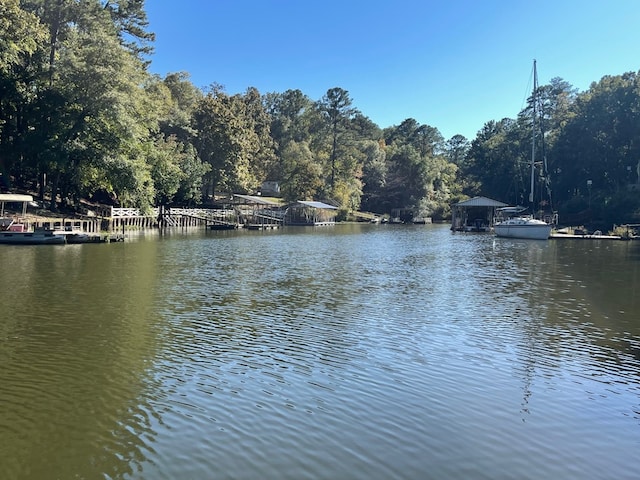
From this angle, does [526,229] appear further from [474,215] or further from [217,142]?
[217,142]

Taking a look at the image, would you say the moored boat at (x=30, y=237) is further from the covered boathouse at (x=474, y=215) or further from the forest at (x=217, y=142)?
the covered boathouse at (x=474, y=215)

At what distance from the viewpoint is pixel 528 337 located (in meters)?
12.8

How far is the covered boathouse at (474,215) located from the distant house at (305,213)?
59.2 ft

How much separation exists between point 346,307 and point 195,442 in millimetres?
9565

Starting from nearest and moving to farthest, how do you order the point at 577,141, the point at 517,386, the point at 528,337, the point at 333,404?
the point at 333,404, the point at 517,386, the point at 528,337, the point at 577,141

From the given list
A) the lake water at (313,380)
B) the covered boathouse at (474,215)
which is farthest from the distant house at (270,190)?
the lake water at (313,380)

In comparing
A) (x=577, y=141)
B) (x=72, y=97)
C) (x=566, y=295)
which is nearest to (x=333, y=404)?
(x=566, y=295)

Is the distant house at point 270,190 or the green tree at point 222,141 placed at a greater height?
the green tree at point 222,141

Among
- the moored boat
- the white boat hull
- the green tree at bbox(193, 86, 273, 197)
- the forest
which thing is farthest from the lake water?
the green tree at bbox(193, 86, 273, 197)

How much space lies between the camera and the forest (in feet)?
135

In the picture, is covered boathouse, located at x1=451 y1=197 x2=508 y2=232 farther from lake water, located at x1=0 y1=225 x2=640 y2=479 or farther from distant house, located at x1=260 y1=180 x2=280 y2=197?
lake water, located at x1=0 y1=225 x2=640 y2=479

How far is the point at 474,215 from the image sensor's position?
70.2 meters

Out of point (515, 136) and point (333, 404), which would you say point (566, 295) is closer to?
point (333, 404)

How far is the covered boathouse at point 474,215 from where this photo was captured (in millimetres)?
63375
